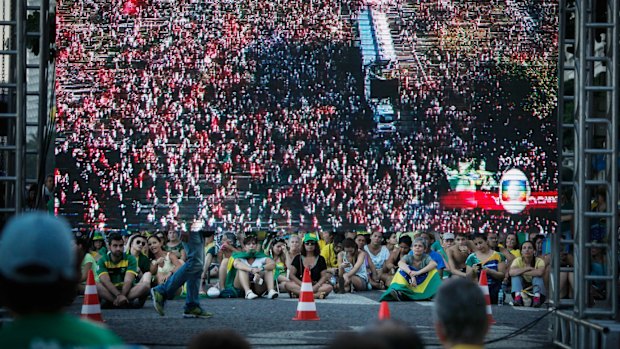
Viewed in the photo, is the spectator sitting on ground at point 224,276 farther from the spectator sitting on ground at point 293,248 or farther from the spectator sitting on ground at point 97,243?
the spectator sitting on ground at point 97,243

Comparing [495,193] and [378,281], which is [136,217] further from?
[378,281]

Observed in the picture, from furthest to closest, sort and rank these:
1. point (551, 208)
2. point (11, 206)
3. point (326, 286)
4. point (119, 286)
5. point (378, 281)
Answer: point (378, 281), point (326, 286), point (119, 286), point (551, 208), point (11, 206)

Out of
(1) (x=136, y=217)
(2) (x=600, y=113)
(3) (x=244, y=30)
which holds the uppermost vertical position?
(3) (x=244, y=30)

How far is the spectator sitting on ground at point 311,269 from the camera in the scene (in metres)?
17.7

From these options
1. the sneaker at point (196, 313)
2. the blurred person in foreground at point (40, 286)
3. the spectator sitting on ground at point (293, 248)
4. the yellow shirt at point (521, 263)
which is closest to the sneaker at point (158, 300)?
the sneaker at point (196, 313)

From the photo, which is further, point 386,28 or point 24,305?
point 386,28

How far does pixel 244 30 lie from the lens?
41.3ft

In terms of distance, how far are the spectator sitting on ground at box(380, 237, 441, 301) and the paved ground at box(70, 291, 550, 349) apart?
1.45 feet

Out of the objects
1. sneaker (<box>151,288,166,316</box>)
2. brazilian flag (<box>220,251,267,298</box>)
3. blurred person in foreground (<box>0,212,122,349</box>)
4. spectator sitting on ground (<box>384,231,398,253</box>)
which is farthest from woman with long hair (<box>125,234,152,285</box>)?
blurred person in foreground (<box>0,212,122,349</box>)

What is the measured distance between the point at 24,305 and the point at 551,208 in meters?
9.84

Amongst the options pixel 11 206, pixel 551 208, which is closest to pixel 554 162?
pixel 551 208

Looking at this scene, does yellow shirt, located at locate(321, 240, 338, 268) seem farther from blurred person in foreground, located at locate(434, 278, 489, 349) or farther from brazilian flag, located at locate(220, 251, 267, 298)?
blurred person in foreground, located at locate(434, 278, 489, 349)

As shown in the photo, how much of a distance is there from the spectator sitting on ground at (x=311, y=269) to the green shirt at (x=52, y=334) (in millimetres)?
14670

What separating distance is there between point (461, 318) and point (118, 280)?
1220cm
